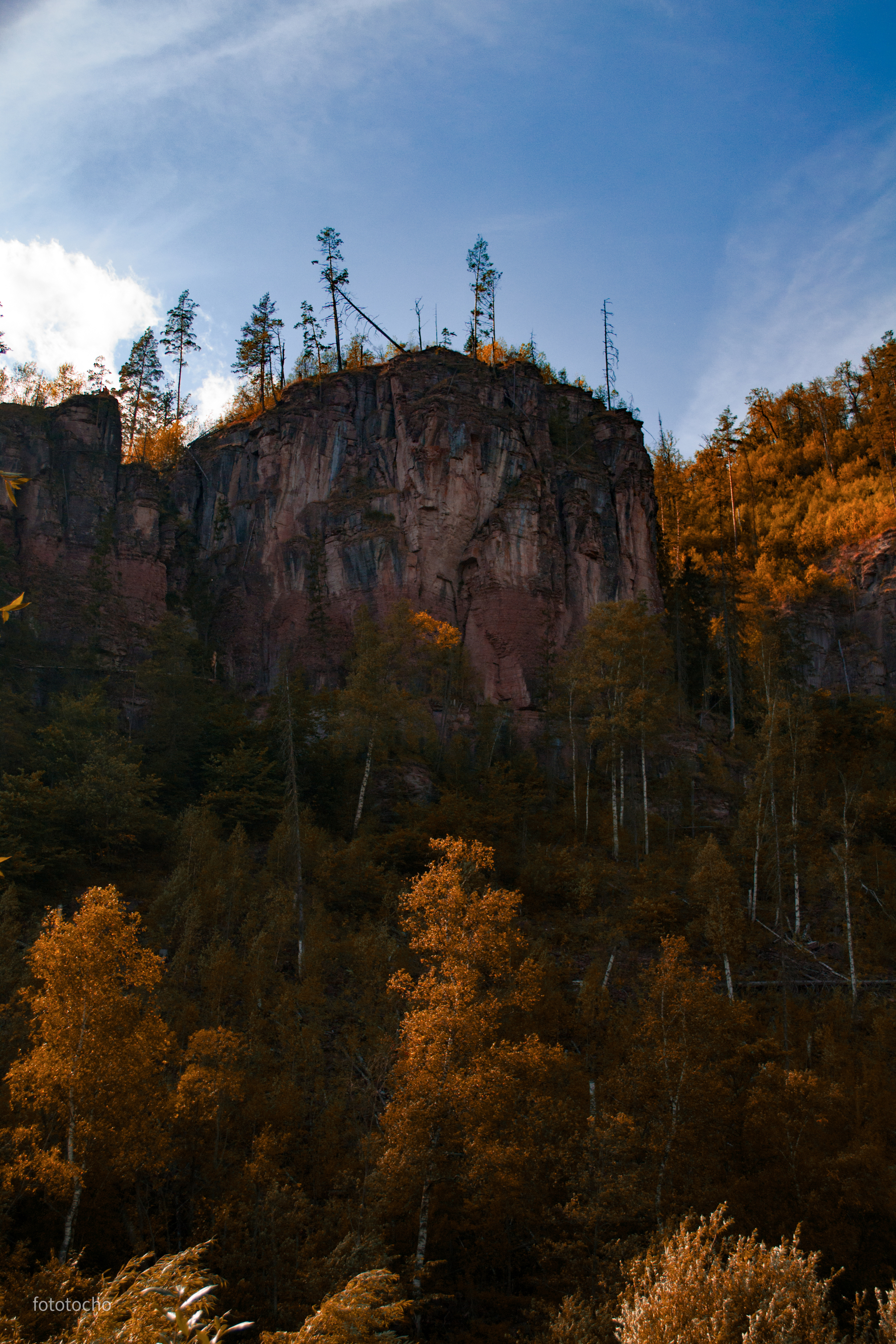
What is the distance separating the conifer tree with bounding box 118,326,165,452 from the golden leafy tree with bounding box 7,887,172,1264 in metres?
57.0

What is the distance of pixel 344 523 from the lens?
2077 inches

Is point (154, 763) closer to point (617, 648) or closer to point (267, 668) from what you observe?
point (267, 668)

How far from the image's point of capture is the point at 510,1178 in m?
15.2

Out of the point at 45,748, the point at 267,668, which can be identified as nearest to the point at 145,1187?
the point at 45,748

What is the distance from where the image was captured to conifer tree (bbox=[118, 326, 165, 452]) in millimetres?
65938

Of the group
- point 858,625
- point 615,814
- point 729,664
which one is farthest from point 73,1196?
point 858,625

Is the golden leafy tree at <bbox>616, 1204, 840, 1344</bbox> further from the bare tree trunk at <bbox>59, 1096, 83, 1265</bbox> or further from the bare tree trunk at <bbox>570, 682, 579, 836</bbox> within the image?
the bare tree trunk at <bbox>570, 682, 579, 836</bbox>

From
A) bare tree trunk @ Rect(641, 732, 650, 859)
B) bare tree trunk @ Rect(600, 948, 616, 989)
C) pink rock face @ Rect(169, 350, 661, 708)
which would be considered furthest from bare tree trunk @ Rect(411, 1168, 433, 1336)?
pink rock face @ Rect(169, 350, 661, 708)

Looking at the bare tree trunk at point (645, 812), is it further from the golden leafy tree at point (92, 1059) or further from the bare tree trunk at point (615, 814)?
the golden leafy tree at point (92, 1059)

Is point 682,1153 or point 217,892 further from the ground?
point 217,892

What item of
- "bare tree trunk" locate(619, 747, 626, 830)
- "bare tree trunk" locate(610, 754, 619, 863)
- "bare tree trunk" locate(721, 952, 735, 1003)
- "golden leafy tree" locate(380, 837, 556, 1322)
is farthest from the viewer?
"bare tree trunk" locate(619, 747, 626, 830)

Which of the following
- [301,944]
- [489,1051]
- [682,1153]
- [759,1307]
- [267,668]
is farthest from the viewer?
[267,668]

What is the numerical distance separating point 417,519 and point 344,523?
4.80m

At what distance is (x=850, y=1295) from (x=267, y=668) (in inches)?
1628
